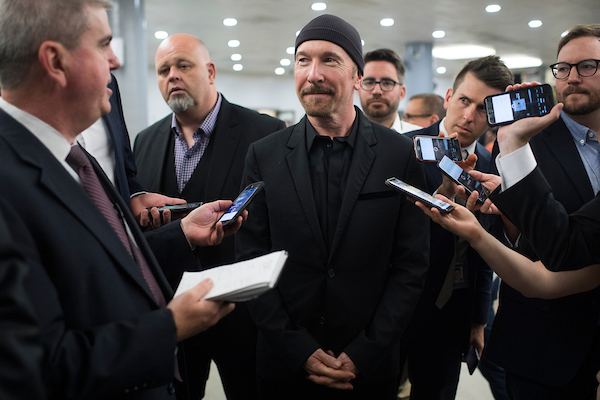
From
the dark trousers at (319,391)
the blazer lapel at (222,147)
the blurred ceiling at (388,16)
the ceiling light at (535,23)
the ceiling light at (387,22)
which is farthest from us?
the ceiling light at (535,23)

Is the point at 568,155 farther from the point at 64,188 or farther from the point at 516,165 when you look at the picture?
the point at 64,188

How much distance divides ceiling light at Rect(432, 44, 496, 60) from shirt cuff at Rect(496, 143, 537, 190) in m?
10.7

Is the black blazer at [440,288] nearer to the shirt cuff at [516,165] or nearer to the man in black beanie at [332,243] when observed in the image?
the man in black beanie at [332,243]

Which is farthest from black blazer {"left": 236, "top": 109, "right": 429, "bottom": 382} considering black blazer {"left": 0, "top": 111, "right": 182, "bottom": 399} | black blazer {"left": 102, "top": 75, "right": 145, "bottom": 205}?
black blazer {"left": 0, "top": 111, "right": 182, "bottom": 399}

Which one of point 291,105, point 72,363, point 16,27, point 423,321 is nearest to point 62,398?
point 72,363

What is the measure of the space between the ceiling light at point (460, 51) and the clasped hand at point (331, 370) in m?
11.0

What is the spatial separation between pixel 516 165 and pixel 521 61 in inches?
523

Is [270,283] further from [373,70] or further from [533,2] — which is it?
[533,2]

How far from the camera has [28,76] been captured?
1.11 metres

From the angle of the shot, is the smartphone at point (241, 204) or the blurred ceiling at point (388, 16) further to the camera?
the blurred ceiling at point (388, 16)

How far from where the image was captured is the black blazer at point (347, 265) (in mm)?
1801

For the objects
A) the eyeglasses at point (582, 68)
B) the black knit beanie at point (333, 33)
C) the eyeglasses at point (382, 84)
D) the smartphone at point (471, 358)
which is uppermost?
the eyeglasses at point (382, 84)

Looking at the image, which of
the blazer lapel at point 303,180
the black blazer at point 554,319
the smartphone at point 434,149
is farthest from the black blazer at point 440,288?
the blazer lapel at point 303,180

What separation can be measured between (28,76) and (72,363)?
69 centimetres
